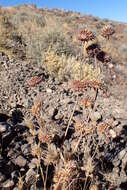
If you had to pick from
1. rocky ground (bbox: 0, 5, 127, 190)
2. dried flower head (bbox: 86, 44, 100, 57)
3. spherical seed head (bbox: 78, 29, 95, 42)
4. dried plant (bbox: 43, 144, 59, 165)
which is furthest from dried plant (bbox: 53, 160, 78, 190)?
dried flower head (bbox: 86, 44, 100, 57)

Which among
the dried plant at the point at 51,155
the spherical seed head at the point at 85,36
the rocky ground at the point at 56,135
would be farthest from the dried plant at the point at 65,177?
the spherical seed head at the point at 85,36

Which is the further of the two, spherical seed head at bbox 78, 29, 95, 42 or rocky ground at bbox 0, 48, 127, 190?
spherical seed head at bbox 78, 29, 95, 42

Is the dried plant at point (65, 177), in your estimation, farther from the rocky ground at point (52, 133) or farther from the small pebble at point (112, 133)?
the small pebble at point (112, 133)

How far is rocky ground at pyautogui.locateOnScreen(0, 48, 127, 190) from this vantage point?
3.81 metres

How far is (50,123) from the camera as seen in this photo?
457 centimetres

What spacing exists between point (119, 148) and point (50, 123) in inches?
34.2

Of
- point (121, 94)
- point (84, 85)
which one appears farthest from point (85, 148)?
point (121, 94)

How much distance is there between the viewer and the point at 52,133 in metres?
4.31

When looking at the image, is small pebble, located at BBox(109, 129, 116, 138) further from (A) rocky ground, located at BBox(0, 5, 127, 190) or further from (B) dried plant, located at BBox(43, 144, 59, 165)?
(B) dried plant, located at BBox(43, 144, 59, 165)

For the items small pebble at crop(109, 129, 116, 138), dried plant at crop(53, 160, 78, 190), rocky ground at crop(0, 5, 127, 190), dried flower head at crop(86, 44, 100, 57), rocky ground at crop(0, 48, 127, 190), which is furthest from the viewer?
small pebble at crop(109, 129, 116, 138)

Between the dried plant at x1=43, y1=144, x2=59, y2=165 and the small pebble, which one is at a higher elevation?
the dried plant at x1=43, y1=144, x2=59, y2=165

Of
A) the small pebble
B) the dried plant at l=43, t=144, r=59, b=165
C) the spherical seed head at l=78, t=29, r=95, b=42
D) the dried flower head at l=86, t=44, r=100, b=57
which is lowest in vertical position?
the small pebble

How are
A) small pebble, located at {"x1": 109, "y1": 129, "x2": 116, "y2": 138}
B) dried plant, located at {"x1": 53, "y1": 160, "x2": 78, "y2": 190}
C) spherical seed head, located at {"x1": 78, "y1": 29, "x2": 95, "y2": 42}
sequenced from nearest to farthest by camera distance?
1. dried plant, located at {"x1": 53, "y1": 160, "x2": 78, "y2": 190}
2. spherical seed head, located at {"x1": 78, "y1": 29, "x2": 95, "y2": 42}
3. small pebble, located at {"x1": 109, "y1": 129, "x2": 116, "y2": 138}

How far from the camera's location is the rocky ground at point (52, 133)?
3.81 meters
